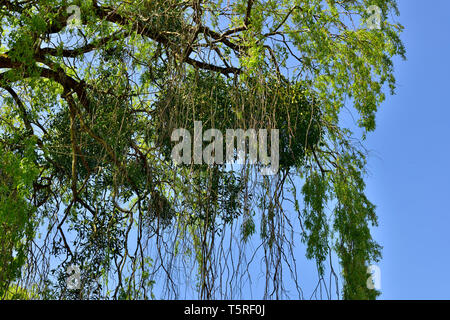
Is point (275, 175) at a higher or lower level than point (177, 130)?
lower

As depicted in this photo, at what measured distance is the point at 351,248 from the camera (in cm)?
338

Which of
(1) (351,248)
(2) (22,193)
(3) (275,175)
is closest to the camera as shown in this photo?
(3) (275,175)

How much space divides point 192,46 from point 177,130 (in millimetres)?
603

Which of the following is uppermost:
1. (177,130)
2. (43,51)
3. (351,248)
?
(43,51)

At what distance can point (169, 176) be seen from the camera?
444 cm

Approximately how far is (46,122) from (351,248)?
8.66 feet

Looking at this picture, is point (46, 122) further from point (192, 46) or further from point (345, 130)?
point (345, 130)
